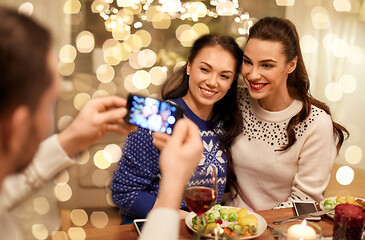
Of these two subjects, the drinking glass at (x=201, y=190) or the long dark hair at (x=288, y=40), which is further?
the long dark hair at (x=288, y=40)

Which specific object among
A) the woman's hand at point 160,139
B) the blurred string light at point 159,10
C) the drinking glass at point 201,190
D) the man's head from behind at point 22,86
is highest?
the blurred string light at point 159,10

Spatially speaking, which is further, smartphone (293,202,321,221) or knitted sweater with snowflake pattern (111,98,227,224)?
knitted sweater with snowflake pattern (111,98,227,224)

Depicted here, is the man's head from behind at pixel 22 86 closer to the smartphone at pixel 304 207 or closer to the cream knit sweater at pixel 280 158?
the smartphone at pixel 304 207

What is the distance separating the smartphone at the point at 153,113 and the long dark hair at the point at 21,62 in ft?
1.54

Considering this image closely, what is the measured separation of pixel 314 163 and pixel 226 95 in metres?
0.52

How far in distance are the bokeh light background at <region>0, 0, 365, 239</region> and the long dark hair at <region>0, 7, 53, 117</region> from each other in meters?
2.36

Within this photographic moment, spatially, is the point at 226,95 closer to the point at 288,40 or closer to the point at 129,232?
the point at 288,40

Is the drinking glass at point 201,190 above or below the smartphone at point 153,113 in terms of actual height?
below

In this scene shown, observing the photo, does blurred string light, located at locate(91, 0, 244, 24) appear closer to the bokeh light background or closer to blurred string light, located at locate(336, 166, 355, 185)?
the bokeh light background

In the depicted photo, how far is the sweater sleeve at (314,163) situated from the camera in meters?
1.82

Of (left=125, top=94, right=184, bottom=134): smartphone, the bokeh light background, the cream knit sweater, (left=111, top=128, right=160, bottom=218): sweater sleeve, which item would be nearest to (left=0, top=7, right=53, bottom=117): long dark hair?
(left=125, top=94, right=184, bottom=134): smartphone

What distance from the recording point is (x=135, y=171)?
5.49 ft

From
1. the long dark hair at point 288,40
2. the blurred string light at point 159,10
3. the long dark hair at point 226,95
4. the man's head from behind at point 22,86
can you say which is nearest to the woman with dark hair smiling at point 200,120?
the long dark hair at point 226,95

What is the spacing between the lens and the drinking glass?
1.09 meters
